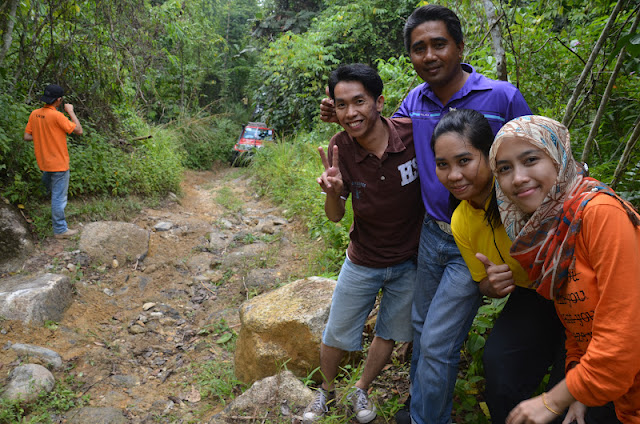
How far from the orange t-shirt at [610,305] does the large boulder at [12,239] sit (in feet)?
18.1

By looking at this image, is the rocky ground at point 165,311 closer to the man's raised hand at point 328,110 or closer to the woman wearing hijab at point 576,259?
the man's raised hand at point 328,110

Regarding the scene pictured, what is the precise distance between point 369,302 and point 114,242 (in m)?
4.31

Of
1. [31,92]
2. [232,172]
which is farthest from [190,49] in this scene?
[31,92]

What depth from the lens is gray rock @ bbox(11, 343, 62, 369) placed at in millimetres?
3572

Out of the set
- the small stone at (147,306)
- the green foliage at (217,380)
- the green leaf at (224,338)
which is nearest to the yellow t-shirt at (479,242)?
the green foliage at (217,380)

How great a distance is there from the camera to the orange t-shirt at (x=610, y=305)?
127 centimetres

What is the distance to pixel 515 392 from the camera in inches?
70.0

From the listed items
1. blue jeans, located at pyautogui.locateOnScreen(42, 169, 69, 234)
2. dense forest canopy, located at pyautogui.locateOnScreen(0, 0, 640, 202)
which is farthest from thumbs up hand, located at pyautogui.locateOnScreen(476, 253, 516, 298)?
blue jeans, located at pyautogui.locateOnScreen(42, 169, 69, 234)

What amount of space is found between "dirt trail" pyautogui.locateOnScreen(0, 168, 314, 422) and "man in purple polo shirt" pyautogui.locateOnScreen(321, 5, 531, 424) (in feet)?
5.85

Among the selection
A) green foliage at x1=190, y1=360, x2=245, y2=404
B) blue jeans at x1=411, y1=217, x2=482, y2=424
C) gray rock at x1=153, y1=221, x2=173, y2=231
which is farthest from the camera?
gray rock at x1=153, y1=221, x2=173, y2=231

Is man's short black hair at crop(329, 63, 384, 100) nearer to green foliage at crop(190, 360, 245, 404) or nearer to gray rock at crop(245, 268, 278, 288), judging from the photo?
green foliage at crop(190, 360, 245, 404)

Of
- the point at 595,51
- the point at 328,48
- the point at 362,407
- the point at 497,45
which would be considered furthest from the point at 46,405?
the point at 328,48

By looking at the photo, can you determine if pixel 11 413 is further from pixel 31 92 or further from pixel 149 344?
pixel 31 92

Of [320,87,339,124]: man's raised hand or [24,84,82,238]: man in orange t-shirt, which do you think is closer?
[320,87,339,124]: man's raised hand
